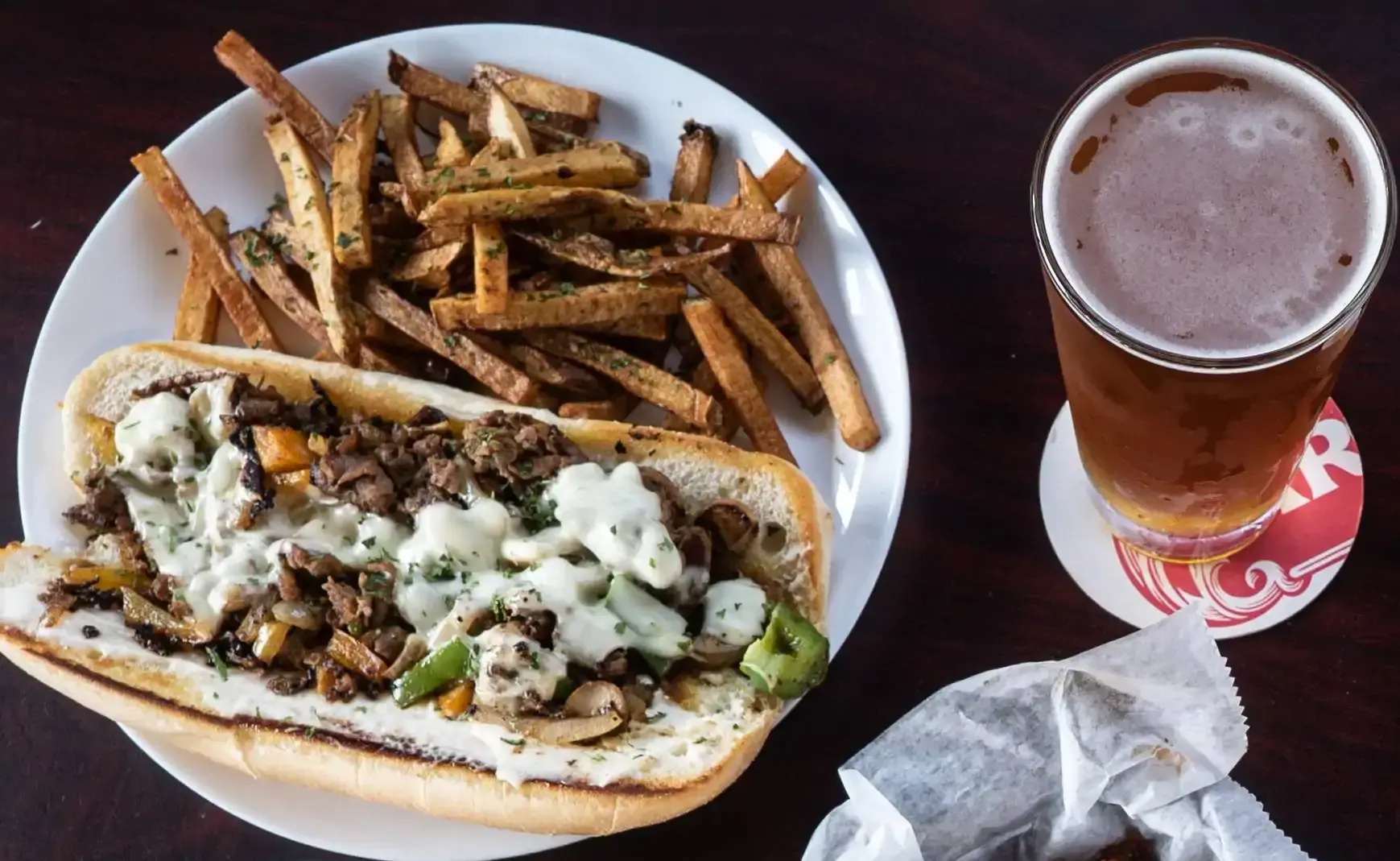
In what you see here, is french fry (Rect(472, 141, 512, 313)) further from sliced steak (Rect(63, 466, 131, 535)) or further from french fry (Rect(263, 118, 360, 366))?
sliced steak (Rect(63, 466, 131, 535))

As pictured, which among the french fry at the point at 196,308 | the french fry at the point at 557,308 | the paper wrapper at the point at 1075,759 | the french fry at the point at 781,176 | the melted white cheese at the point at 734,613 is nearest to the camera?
the paper wrapper at the point at 1075,759

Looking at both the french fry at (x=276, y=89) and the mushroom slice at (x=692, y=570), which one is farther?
the french fry at (x=276, y=89)

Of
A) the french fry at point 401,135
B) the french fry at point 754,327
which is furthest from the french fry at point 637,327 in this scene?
the french fry at point 401,135

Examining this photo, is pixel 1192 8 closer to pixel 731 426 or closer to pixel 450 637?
pixel 731 426

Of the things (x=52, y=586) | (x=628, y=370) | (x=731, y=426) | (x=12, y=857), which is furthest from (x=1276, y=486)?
(x=12, y=857)

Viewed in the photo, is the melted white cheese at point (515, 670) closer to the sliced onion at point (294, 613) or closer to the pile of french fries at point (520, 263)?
the sliced onion at point (294, 613)
